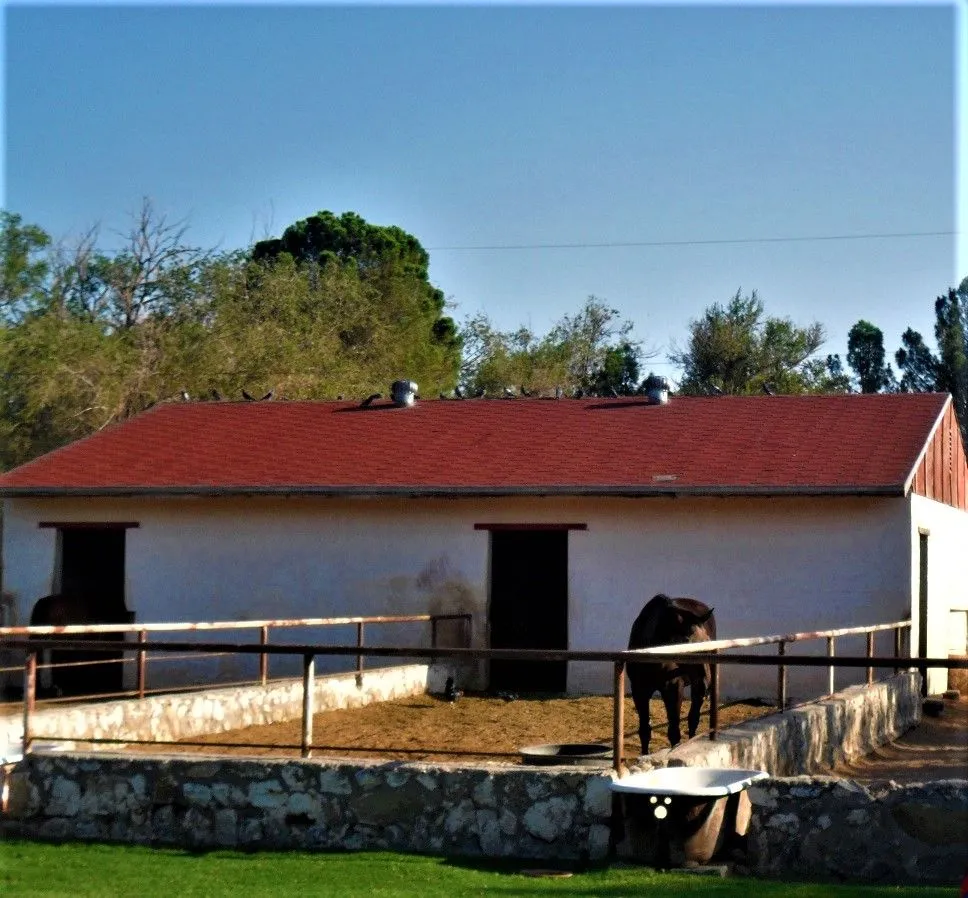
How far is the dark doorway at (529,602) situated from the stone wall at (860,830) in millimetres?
11650

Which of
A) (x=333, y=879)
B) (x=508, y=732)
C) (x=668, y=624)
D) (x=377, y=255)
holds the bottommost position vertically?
(x=508, y=732)

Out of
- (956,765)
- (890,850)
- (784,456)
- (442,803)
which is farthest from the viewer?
(784,456)

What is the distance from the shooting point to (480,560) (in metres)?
19.7

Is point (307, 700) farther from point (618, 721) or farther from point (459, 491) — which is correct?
point (459, 491)

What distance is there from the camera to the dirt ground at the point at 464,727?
1278cm

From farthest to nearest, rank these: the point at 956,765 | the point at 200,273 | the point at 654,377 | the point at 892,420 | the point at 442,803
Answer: the point at 200,273 → the point at 654,377 → the point at 892,420 → the point at 956,765 → the point at 442,803

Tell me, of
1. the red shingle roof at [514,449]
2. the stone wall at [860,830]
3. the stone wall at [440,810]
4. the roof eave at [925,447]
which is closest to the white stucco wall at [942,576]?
the roof eave at [925,447]

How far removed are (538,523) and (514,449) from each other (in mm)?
1999

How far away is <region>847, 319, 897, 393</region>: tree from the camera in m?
66.8

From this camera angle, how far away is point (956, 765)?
13.4 metres

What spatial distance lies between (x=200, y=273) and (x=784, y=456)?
21.7 meters

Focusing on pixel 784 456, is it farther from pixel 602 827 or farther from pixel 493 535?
pixel 602 827

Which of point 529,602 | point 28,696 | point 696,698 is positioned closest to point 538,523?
point 529,602

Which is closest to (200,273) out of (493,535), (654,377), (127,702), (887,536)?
(654,377)
